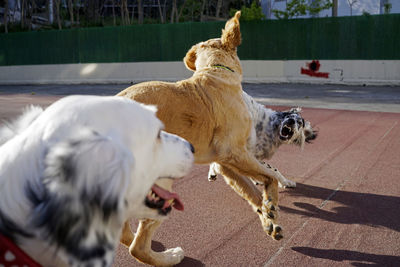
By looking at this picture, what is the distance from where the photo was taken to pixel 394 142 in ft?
26.0

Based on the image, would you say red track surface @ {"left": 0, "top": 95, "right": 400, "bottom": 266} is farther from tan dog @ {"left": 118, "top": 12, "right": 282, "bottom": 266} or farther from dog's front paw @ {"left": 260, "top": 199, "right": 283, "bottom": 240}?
tan dog @ {"left": 118, "top": 12, "right": 282, "bottom": 266}

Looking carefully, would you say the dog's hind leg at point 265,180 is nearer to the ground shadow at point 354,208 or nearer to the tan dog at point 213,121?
the tan dog at point 213,121

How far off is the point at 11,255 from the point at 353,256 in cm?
292

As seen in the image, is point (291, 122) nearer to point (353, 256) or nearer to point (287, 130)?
point (287, 130)

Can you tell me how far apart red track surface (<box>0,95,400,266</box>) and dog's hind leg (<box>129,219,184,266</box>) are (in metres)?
0.18

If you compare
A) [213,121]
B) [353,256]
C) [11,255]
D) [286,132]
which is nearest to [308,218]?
[353,256]

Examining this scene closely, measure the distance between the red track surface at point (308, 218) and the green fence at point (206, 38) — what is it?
12280 millimetres

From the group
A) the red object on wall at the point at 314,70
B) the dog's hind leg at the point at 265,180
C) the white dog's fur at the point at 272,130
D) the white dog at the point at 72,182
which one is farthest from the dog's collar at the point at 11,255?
the red object on wall at the point at 314,70

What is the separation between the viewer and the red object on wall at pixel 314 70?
1906 cm

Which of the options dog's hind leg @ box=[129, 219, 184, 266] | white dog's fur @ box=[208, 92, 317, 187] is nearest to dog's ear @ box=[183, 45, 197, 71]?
white dog's fur @ box=[208, 92, 317, 187]

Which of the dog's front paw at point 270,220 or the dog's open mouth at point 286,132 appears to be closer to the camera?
the dog's front paw at point 270,220

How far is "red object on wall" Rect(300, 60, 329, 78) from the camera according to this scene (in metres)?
19.1

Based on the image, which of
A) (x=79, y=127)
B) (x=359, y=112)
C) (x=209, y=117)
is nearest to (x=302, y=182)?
(x=209, y=117)

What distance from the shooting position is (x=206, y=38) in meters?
20.6
